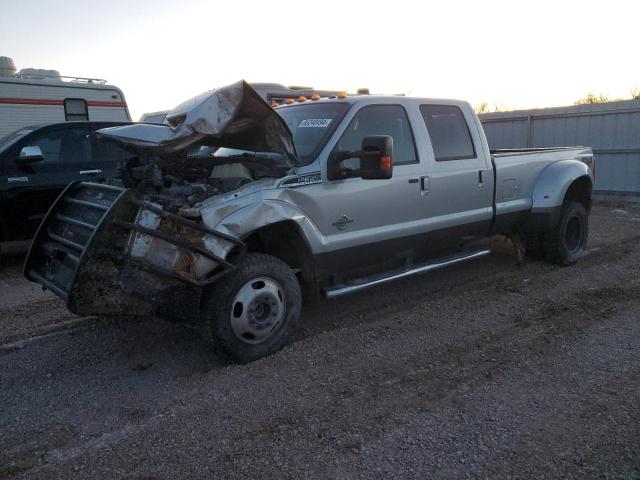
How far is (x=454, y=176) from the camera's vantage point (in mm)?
5547

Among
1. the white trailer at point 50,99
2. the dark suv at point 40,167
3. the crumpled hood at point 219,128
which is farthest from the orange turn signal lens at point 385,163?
the white trailer at point 50,99

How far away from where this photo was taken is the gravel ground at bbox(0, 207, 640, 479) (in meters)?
2.91

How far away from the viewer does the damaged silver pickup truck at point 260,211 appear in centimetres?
365

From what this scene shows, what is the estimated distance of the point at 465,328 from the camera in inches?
188

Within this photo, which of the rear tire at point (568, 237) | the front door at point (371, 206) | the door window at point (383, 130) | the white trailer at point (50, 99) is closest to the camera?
the front door at point (371, 206)

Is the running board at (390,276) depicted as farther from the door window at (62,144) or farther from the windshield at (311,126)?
the door window at (62,144)

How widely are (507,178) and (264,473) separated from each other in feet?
14.7

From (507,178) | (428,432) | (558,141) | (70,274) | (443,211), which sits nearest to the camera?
(428,432)

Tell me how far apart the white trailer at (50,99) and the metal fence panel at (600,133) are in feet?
30.2

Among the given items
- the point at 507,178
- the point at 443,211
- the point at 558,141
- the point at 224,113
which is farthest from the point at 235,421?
the point at 558,141

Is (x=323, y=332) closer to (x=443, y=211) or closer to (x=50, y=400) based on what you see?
(x=443, y=211)

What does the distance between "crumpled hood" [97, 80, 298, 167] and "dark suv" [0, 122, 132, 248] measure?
9.32 feet

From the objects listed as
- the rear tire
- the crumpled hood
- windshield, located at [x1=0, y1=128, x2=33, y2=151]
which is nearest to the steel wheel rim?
the crumpled hood

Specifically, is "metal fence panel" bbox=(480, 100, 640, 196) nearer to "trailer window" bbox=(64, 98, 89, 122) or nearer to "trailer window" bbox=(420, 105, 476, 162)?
"trailer window" bbox=(420, 105, 476, 162)
